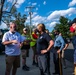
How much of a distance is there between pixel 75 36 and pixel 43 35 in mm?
1372

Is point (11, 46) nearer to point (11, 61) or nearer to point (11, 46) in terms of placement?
point (11, 46)

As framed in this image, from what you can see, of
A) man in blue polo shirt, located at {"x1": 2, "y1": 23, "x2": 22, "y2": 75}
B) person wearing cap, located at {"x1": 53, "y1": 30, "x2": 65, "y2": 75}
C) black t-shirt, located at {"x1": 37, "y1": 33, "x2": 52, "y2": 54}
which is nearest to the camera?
black t-shirt, located at {"x1": 37, "y1": 33, "x2": 52, "y2": 54}

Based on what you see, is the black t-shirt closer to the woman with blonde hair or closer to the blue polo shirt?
the woman with blonde hair

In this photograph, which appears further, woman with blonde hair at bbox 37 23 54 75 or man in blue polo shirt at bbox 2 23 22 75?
man in blue polo shirt at bbox 2 23 22 75

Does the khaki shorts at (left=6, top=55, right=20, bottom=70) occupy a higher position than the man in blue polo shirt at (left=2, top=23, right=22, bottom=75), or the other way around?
the man in blue polo shirt at (left=2, top=23, right=22, bottom=75)

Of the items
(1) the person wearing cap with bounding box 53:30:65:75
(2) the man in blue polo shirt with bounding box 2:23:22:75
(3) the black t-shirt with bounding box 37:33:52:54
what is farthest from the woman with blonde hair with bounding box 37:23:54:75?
(1) the person wearing cap with bounding box 53:30:65:75

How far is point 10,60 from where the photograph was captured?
7.67m

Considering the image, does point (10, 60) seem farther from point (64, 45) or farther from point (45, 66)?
point (64, 45)

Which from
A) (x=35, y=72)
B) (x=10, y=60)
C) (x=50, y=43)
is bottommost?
(x=35, y=72)

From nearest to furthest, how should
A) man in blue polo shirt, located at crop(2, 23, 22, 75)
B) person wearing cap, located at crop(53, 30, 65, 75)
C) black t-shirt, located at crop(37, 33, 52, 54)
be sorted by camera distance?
1. black t-shirt, located at crop(37, 33, 52, 54)
2. man in blue polo shirt, located at crop(2, 23, 22, 75)
3. person wearing cap, located at crop(53, 30, 65, 75)

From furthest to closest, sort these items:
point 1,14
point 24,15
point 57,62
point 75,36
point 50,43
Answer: point 24,15 < point 1,14 < point 57,62 < point 50,43 < point 75,36

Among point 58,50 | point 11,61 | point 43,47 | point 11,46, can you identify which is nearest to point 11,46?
point 11,46

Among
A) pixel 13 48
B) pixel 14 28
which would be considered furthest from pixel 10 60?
pixel 14 28

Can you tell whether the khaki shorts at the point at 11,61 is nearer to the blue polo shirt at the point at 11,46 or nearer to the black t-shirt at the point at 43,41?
the blue polo shirt at the point at 11,46
